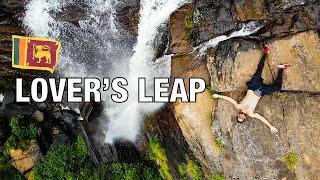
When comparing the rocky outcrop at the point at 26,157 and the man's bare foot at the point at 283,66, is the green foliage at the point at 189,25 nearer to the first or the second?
the man's bare foot at the point at 283,66

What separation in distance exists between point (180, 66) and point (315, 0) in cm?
338

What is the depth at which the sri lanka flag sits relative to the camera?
37.4ft

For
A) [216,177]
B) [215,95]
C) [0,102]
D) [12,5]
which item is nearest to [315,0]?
[215,95]

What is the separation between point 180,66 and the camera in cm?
970

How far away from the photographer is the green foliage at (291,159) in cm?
860

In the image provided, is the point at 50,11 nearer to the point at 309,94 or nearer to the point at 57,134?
the point at 57,134

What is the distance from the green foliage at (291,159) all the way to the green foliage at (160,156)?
3.82m

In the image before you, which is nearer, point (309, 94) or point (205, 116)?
point (309, 94)

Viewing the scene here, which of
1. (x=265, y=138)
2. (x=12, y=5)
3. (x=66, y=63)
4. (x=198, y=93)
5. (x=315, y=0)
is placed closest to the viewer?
(x=315, y=0)

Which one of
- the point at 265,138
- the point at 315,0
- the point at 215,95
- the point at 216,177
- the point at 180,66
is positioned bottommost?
the point at 216,177

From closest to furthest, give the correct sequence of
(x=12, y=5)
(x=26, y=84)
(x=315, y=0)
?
(x=315, y=0), (x=12, y=5), (x=26, y=84)

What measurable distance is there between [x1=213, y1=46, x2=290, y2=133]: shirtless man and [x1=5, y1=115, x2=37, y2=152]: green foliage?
28.4ft

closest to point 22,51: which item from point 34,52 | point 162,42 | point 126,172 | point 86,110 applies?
point 34,52

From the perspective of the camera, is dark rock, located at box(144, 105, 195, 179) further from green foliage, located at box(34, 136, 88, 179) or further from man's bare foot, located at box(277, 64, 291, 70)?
green foliage, located at box(34, 136, 88, 179)
